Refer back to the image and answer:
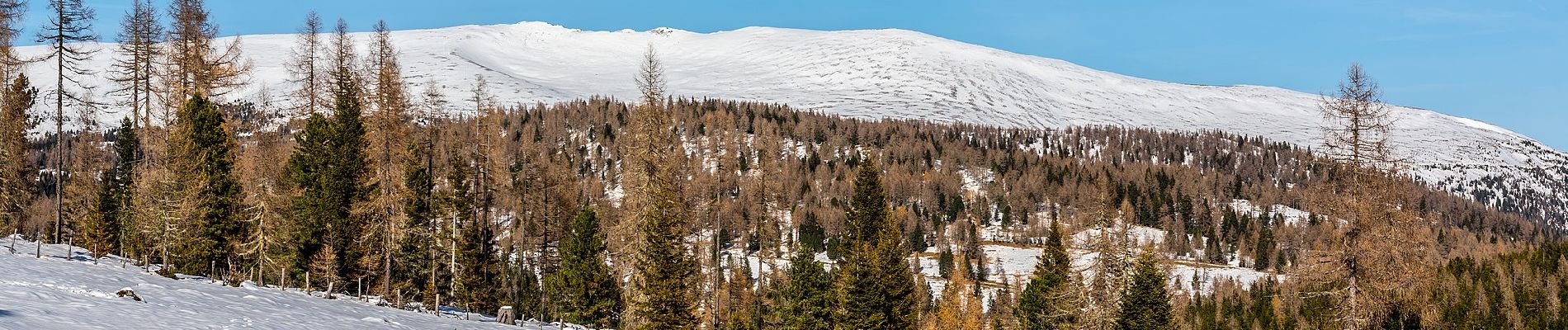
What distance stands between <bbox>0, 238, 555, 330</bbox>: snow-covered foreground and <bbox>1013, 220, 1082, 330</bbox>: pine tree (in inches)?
1128

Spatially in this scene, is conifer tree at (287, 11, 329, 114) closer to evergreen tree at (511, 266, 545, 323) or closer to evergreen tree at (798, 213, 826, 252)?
evergreen tree at (511, 266, 545, 323)

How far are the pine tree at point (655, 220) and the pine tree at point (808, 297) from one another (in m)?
9.63

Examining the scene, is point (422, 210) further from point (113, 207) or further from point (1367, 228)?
point (1367, 228)

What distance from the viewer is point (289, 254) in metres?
47.2

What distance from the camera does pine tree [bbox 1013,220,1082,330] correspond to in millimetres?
55000

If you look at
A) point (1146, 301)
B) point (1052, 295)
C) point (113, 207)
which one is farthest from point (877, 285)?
point (113, 207)

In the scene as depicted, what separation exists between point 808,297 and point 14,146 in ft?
140

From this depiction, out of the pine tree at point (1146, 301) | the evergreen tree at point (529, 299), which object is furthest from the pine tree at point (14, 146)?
the pine tree at point (1146, 301)

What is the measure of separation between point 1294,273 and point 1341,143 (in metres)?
5.10

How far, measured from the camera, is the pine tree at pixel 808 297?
60.7 meters

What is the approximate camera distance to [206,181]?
4709 cm

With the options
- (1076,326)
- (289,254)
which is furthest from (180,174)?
(1076,326)

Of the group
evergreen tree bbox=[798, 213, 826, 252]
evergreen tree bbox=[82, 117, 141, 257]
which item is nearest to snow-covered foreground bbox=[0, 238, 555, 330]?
evergreen tree bbox=[82, 117, 141, 257]

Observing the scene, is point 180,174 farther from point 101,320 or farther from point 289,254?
point 101,320
